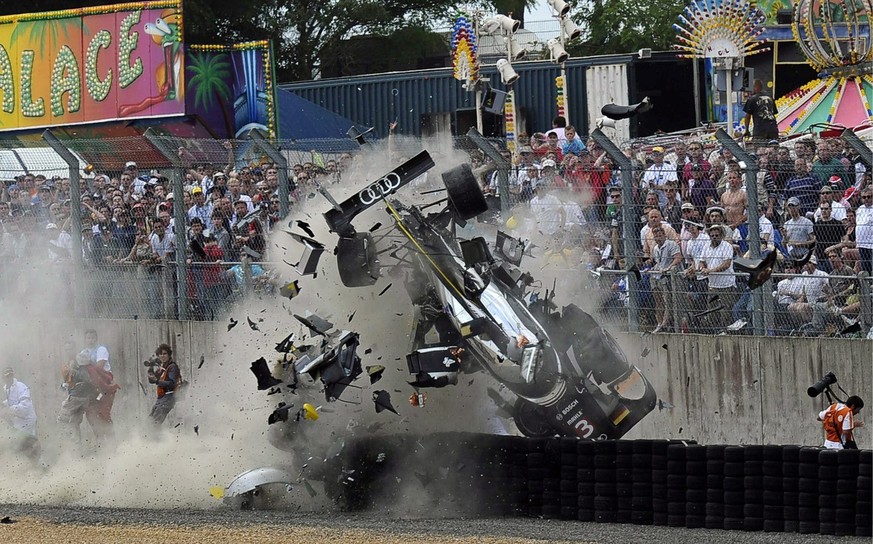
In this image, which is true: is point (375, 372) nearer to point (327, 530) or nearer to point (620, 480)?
point (327, 530)

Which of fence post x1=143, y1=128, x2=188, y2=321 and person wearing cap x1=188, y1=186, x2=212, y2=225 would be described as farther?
person wearing cap x1=188, y1=186, x2=212, y2=225

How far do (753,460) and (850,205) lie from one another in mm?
2644

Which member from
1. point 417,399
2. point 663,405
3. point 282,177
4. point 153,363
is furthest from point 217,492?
point 663,405

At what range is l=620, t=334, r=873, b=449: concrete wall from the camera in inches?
450

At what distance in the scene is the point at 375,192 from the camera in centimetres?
1062

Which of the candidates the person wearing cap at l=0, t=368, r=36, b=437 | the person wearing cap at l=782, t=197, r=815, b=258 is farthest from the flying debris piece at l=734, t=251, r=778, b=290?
the person wearing cap at l=0, t=368, r=36, b=437

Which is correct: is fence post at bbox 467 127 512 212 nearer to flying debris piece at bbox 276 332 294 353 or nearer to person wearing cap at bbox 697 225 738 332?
person wearing cap at bbox 697 225 738 332

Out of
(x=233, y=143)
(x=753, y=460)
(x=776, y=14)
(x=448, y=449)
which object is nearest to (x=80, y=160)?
(x=233, y=143)

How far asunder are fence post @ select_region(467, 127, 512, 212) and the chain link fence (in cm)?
1

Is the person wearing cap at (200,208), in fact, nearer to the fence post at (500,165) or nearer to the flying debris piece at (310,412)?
the fence post at (500,165)

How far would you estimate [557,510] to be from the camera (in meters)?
9.77

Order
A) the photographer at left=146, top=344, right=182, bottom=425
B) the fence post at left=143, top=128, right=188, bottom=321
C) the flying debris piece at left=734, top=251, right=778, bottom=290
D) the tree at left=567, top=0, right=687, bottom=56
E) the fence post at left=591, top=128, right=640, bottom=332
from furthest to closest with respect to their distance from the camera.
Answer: the tree at left=567, top=0, right=687, bottom=56
the fence post at left=143, top=128, right=188, bottom=321
the photographer at left=146, top=344, right=182, bottom=425
the fence post at left=591, top=128, right=640, bottom=332
the flying debris piece at left=734, top=251, right=778, bottom=290

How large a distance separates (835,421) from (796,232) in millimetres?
1544

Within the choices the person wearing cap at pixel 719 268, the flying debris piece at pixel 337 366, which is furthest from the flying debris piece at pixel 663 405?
the flying debris piece at pixel 337 366
